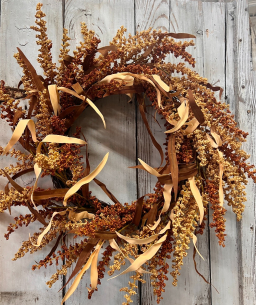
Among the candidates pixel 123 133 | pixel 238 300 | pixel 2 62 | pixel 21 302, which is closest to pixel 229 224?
pixel 238 300

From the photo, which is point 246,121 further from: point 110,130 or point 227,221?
point 110,130

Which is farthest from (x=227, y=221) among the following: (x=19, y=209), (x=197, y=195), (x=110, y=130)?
(x=19, y=209)

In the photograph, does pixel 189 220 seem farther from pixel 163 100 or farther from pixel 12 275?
pixel 12 275

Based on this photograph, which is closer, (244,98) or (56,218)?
(56,218)

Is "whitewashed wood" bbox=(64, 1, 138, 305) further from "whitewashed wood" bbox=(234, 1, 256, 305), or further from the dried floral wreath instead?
"whitewashed wood" bbox=(234, 1, 256, 305)

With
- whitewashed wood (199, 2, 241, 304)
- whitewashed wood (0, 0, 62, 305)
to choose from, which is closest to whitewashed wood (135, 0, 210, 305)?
whitewashed wood (199, 2, 241, 304)

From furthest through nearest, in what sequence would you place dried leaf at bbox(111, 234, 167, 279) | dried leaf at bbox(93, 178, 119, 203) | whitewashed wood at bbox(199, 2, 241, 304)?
whitewashed wood at bbox(199, 2, 241, 304) → dried leaf at bbox(93, 178, 119, 203) → dried leaf at bbox(111, 234, 167, 279)
